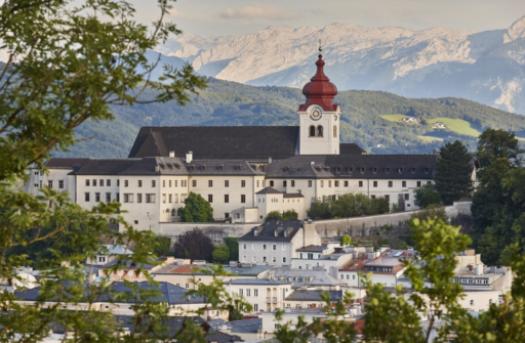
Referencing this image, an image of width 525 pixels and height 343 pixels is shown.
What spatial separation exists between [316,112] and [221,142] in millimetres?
7523

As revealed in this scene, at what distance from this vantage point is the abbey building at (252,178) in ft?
335

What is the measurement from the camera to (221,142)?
378 feet

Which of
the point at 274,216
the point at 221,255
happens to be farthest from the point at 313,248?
the point at 274,216

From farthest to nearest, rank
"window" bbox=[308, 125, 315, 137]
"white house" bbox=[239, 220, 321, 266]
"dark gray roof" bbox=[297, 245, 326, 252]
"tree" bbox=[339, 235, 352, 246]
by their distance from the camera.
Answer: "window" bbox=[308, 125, 315, 137] → "tree" bbox=[339, 235, 352, 246] → "white house" bbox=[239, 220, 321, 266] → "dark gray roof" bbox=[297, 245, 326, 252]

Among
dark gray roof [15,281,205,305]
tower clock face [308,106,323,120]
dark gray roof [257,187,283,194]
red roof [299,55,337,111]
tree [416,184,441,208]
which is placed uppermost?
red roof [299,55,337,111]

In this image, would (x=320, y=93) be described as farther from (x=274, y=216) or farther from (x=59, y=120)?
(x=59, y=120)

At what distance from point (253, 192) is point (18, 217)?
83841 mm

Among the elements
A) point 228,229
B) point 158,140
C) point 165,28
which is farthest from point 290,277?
point 165,28

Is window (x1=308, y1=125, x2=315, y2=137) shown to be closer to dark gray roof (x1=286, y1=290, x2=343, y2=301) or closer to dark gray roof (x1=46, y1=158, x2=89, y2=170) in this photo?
dark gray roof (x1=46, y1=158, x2=89, y2=170)

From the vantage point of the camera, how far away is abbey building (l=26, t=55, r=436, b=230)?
102m

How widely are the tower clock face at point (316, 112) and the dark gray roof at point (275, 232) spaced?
49.3 feet

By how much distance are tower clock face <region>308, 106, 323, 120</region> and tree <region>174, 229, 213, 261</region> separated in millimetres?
15247

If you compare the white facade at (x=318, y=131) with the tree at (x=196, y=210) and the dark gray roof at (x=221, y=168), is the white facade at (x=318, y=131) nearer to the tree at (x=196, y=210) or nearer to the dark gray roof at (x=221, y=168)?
the dark gray roof at (x=221, y=168)

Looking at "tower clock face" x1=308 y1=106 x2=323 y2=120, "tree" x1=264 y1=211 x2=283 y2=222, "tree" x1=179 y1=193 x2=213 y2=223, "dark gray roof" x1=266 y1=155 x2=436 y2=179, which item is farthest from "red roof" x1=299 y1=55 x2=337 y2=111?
"tree" x1=179 y1=193 x2=213 y2=223
